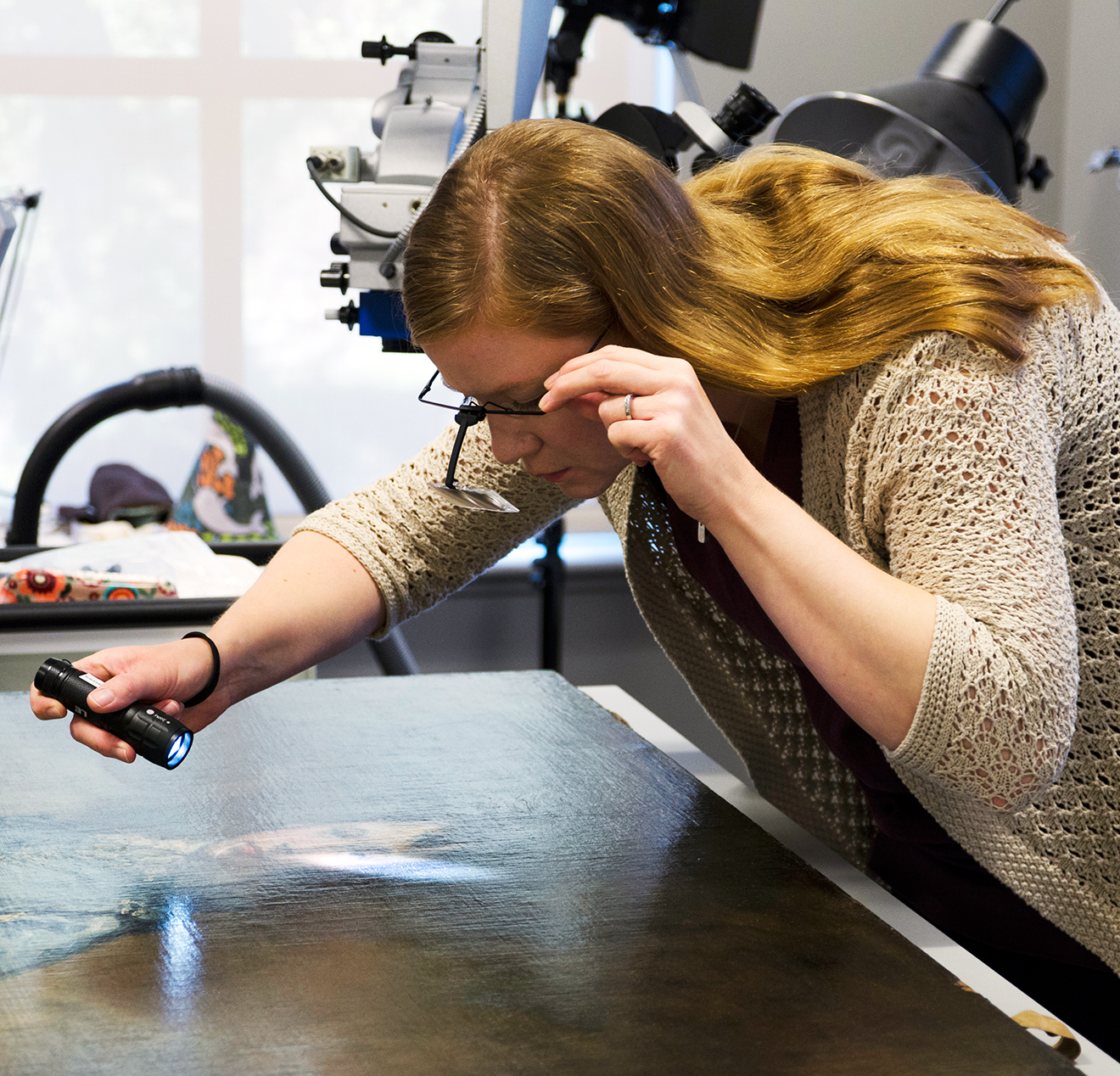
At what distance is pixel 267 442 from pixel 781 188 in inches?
45.7

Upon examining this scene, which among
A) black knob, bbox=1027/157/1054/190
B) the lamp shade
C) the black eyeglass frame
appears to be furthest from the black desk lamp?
the black eyeglass frame

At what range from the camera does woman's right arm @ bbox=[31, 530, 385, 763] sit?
0.91 meters

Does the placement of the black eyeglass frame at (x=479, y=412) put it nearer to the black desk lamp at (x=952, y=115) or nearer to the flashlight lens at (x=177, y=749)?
the flashlight lens at (x=177, y=749)

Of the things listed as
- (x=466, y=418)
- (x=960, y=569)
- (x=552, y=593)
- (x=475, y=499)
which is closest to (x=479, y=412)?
(x=466, y=418)

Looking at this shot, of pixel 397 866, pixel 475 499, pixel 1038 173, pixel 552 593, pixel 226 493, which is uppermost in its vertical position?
pixel 1038 173

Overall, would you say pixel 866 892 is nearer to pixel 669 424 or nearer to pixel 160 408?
pixel 669 424

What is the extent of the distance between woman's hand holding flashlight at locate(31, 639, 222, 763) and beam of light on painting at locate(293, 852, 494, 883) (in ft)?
0.53

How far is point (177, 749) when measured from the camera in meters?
0.86

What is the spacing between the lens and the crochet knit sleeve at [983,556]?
760 mm

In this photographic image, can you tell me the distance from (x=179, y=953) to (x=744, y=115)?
3.48ft

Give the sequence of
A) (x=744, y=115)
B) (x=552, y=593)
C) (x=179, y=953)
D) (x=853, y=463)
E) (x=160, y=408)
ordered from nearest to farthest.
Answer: (x=179, y=953), (x=853, y=463), (x=744, y=115), (x=160, y=408), (x=552, y=593)

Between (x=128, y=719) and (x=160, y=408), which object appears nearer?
(x=128, y=719)

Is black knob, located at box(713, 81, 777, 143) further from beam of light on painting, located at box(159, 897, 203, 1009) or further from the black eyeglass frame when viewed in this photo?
beam of light on painting, located at box(159, 897, 203, 1009)

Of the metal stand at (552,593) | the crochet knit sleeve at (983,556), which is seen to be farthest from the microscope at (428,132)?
the metal stand at (552,593)
